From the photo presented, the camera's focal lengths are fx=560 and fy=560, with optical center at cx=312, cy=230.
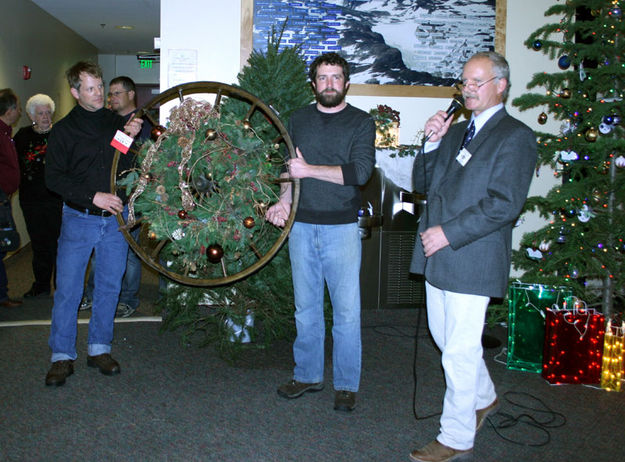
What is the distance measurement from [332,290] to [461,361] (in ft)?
2.70

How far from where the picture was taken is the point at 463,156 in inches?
95.3

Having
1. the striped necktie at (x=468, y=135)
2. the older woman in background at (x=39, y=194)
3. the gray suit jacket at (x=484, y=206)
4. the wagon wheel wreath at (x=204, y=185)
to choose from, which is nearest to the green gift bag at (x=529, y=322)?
the gray suit jacket at (x=484, y=206)

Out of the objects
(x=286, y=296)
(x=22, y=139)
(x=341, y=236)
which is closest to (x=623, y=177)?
(x=341, y=236)

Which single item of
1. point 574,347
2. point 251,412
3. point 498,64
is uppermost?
point 498,64

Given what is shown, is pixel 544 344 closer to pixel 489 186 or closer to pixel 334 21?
pixel 489 186

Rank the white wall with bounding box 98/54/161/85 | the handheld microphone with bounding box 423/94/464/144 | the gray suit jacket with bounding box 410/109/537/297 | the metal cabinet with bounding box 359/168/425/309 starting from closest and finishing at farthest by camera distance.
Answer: the gray suit jacket with bounding box 410/109/537/297, the handheld microphone with bounding box 423/94/464/144, the metal cabinet with bounding box 359/168/425/309, the white wall with bounding box 98/54/161/85

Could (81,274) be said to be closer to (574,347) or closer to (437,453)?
(437,453)

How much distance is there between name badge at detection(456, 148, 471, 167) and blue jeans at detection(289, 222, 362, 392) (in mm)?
699

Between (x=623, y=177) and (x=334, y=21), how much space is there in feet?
9.10

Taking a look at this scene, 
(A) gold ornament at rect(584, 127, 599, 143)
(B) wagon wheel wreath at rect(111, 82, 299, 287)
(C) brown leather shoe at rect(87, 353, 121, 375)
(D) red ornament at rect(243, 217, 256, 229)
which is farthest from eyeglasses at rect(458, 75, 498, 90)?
(C) brown leather shoe at rect(87, 353, 121, 375)

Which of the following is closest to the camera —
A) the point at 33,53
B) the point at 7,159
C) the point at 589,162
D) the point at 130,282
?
the point at 589,162

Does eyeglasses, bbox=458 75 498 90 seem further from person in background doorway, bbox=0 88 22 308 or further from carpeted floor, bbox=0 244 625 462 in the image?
person in background doorway, bbox=0 88 22 308

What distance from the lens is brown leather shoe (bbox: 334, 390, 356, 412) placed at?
2934 mm

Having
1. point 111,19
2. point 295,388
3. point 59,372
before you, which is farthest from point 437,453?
point 111,19
